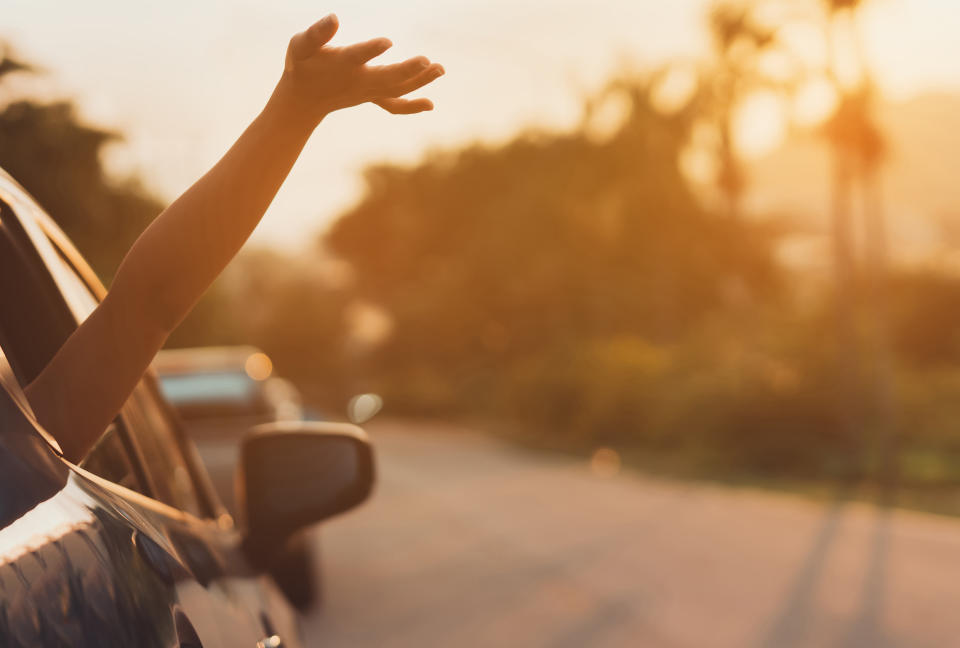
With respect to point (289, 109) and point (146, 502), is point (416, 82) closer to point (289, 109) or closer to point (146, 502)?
point (289, 109)

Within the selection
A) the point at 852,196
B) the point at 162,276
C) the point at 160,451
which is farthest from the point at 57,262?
the point at 852,196

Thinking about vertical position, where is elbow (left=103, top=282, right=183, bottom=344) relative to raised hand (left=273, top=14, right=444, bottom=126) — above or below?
below

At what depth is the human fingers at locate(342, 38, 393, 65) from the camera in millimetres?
1492

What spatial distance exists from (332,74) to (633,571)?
969 cm

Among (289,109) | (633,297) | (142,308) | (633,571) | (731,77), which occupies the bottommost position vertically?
(633,571)

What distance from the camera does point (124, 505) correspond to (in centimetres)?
138

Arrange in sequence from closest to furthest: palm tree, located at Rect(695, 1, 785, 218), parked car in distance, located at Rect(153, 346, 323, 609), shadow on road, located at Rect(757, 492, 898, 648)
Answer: shadow on road, located at Rect(757, 492, 898, 648) → parked car in distance, located at Rect(153, 346, 323, 609) → palm tree, located at Rect(695, 1, 785, 218)

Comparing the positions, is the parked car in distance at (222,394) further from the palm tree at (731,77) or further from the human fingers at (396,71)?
the palm tree at (731,77)

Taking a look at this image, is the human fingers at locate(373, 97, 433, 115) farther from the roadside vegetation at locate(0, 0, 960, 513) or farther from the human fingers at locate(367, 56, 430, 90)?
the roadside vegetation at locate(0, 0, 960, 513)

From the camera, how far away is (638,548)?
1221 centimetres

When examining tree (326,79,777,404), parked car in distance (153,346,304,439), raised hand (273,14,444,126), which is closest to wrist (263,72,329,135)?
raised hand (273,14,444,126)

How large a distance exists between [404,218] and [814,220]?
2012 inches

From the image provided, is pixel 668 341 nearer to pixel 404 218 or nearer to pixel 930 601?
pixel 404 218

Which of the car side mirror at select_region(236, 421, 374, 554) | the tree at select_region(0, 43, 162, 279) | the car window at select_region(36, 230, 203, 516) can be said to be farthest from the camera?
the tree at select_region(0, 43, 162, 279)
